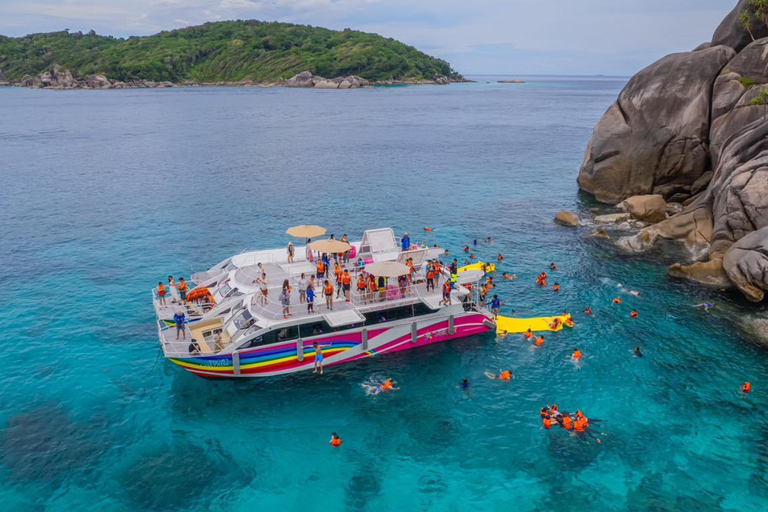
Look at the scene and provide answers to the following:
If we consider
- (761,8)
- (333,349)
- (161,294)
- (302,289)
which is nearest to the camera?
(333,349)

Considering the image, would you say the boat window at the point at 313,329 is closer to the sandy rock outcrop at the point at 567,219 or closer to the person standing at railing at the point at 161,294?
the person standing at railing at the point at 161,294

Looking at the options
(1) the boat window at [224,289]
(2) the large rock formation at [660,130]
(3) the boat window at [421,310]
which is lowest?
(3) the boat window at [421,310]

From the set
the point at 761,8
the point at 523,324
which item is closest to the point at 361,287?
the point at 523,324

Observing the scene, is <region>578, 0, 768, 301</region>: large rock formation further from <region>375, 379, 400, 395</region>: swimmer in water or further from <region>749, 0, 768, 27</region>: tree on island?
<region>375, 379, 400, 395</region>: swimmer in water

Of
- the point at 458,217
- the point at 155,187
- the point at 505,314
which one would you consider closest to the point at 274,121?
the point at 155,187

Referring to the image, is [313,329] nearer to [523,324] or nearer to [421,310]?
[421,310]

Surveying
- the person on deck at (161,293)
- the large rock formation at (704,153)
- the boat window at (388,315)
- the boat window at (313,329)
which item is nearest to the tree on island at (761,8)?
the large rock formation at (704,153)
